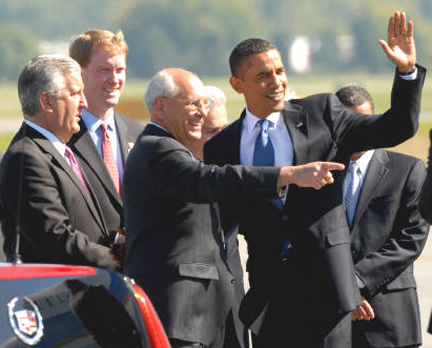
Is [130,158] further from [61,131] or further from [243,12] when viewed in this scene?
[243,12]

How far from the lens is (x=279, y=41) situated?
161 m

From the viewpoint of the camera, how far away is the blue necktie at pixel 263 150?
4859 mm

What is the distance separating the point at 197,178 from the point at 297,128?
2.37ft

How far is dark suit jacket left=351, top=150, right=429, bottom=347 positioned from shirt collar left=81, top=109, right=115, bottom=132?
138 centimetres

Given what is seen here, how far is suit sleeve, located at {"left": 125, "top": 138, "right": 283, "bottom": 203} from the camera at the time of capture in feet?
14.1

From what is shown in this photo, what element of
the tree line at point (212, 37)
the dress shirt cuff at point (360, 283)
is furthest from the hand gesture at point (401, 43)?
the tree line at point (212, 37)

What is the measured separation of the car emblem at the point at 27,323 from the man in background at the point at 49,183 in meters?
1.56

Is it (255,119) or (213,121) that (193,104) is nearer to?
(255,119)

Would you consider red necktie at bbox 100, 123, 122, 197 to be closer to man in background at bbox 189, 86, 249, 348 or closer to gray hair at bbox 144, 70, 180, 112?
man in background at bbox 189, 86, 249, 348

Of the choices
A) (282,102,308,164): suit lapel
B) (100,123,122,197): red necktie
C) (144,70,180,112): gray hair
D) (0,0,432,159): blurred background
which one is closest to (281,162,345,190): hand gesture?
(282,102,308,164): suit lapel

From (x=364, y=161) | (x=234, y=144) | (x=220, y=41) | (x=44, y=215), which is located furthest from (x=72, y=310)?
(x=220, y=41)

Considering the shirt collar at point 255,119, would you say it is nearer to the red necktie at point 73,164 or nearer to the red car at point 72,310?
the red necktie at point 73,164

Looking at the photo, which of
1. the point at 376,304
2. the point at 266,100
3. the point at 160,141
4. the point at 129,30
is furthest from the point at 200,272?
the point at 129,30

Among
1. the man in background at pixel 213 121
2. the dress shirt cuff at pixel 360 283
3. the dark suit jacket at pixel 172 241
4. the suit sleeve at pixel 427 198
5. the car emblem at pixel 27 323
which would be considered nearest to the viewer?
the car emblem at pixel 27 323
